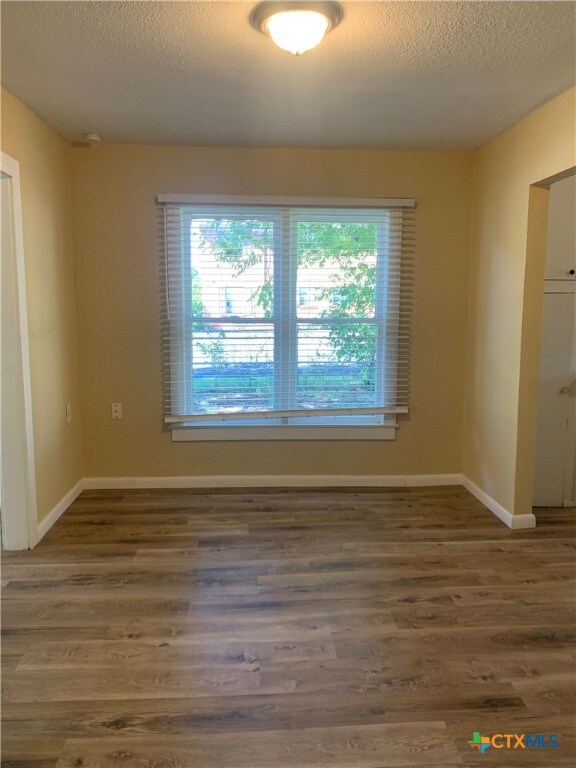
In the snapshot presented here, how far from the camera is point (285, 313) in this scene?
3609 millimetres

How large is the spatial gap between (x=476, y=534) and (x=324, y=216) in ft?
7.61

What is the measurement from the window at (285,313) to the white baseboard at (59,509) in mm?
803

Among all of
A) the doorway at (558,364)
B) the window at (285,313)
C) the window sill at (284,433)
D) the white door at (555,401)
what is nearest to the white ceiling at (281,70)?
the window at (285,313)

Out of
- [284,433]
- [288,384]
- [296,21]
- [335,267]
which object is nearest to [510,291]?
[335,267]

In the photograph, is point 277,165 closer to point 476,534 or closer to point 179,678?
A: point 476,534

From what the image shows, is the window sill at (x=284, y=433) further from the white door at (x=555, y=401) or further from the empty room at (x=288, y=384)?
the white door at (x=555, y=401)

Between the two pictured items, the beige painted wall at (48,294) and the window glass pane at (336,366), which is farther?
the window glass pane at (336,366)

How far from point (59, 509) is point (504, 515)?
2.86 metres

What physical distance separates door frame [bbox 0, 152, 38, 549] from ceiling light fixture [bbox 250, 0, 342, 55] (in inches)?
60.4

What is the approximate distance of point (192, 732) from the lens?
1630mm

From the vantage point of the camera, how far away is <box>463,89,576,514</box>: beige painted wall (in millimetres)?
2775

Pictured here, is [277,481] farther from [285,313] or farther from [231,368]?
[285,313]

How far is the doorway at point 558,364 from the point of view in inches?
126

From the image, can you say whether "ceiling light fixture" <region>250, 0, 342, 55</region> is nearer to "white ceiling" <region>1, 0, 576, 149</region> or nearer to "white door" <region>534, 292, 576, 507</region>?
"white ceiling" <region>1, 0, 576, 149</region>
